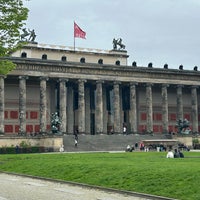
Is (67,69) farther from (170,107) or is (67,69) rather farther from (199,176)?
(199,176)

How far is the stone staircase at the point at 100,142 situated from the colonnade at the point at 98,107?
12.7ft

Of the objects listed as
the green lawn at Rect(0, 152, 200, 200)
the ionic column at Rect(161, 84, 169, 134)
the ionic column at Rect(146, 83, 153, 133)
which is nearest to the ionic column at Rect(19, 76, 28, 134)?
the ionic column at Rect(146, 83, 153, 133)

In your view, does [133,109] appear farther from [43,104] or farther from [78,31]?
[78,31]

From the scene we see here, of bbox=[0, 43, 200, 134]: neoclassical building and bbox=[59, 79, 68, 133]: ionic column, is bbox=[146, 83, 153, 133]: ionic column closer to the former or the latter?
bbox=[0, 43, 200, 134]: neoclassical building

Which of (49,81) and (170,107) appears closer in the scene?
(49,81)

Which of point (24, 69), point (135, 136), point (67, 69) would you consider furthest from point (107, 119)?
point (24, 69)

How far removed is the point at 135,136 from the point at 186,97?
918 inches

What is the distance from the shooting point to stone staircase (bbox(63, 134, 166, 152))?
71875 mm

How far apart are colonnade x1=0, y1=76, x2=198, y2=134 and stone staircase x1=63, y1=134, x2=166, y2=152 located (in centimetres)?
386

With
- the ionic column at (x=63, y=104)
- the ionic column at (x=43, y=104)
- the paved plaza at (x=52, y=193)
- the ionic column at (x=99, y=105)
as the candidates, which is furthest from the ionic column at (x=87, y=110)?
the paved plaza at (x=52, y=193)

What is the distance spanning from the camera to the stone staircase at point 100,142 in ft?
236

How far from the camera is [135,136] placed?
8275 centimetres

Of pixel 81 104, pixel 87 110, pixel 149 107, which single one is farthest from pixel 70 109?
pixel 149 107

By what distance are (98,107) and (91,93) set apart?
298 inches
